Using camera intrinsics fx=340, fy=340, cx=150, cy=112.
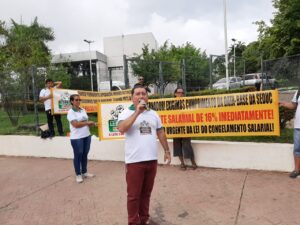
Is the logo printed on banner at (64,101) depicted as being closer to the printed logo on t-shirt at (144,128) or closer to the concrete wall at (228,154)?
the concrete wall at (228,154)

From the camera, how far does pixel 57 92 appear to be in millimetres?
9461

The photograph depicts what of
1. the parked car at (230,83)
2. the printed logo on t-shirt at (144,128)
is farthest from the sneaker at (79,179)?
the parked car at (230,83)

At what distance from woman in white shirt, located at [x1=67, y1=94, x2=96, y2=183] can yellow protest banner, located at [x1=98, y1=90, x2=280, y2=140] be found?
1554 millimetres

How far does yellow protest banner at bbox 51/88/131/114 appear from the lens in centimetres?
916

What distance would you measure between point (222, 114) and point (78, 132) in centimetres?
280

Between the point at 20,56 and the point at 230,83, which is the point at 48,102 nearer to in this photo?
the point at 230,83

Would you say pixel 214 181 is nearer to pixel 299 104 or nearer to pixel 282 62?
pixel 299 104

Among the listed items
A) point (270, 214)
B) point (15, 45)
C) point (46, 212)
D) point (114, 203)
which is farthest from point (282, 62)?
point (15, 45)

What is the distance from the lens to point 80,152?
6375 mm

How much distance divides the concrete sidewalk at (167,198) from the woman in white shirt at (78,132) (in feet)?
1.44

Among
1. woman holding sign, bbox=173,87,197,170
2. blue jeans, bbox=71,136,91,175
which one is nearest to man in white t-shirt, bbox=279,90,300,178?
woman holding sign, bbox=173,87,197,170

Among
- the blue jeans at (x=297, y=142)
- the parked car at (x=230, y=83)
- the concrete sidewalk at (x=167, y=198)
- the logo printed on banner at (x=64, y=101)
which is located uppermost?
the parked car at (x=230, y=83)

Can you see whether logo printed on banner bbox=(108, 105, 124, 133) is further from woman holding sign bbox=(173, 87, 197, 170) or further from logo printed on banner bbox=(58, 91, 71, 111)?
logo printed on banner bbox=(58, 91, 71, 111)

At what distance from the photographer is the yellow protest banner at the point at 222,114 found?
629cm
